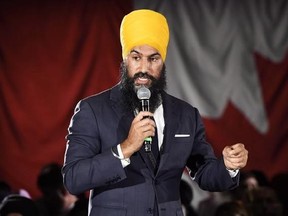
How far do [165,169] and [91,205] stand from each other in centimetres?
37

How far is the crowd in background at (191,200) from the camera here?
5488 millimetres

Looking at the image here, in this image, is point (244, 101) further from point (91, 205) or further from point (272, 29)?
point (91, 205)

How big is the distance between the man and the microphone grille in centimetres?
10

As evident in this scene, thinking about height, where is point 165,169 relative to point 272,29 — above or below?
above

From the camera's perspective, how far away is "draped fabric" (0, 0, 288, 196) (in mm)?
8625

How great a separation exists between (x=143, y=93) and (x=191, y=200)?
11.5ft

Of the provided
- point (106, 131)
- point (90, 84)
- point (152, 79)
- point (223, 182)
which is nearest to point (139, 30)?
point (152, 79)

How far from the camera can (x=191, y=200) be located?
266 inches

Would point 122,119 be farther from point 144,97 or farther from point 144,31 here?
point 144,31

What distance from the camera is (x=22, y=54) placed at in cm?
866

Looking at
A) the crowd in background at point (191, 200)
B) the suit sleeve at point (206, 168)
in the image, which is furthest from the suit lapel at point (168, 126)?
the crowd in background at point (191, 200)

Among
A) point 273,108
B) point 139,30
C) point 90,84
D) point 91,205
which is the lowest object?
point 273,108

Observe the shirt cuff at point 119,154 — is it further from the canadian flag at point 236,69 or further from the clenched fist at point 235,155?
the canadian flag at point 236,69

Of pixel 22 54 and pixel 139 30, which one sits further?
pixel 22 54
